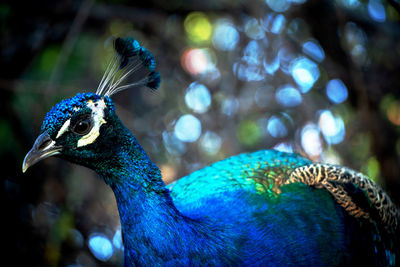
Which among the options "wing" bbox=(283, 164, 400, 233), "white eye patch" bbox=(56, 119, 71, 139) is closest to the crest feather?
"white eye patch" bbox=(56, 119, 71, 139)

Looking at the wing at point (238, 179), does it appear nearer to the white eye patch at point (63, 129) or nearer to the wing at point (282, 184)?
the wing at point (282, 184)

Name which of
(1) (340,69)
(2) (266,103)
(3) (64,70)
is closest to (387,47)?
(1) (340,69)

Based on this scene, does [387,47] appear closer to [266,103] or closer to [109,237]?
[266,103]

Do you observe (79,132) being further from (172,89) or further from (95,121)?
(172,89)

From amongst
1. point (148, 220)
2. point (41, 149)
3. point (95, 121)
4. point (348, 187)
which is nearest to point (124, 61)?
point (95, 121)

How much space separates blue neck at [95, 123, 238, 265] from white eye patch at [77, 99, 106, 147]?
0.10 metres

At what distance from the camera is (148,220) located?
1.37 m

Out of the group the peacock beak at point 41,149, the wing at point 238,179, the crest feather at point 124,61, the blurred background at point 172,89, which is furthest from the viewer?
the blurred background at point 172,89

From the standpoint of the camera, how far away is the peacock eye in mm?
1355

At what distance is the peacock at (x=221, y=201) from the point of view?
136cm

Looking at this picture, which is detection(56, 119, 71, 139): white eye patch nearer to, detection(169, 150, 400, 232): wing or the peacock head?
the peacock head

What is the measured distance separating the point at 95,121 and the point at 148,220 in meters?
0.40

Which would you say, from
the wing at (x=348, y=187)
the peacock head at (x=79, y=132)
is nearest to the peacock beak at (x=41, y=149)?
the peacock head at (x=79, y=132)

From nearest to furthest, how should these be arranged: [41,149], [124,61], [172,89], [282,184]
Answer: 1. [41,149]
2. [124,61]
3. [282,184]
4. [172,89]
